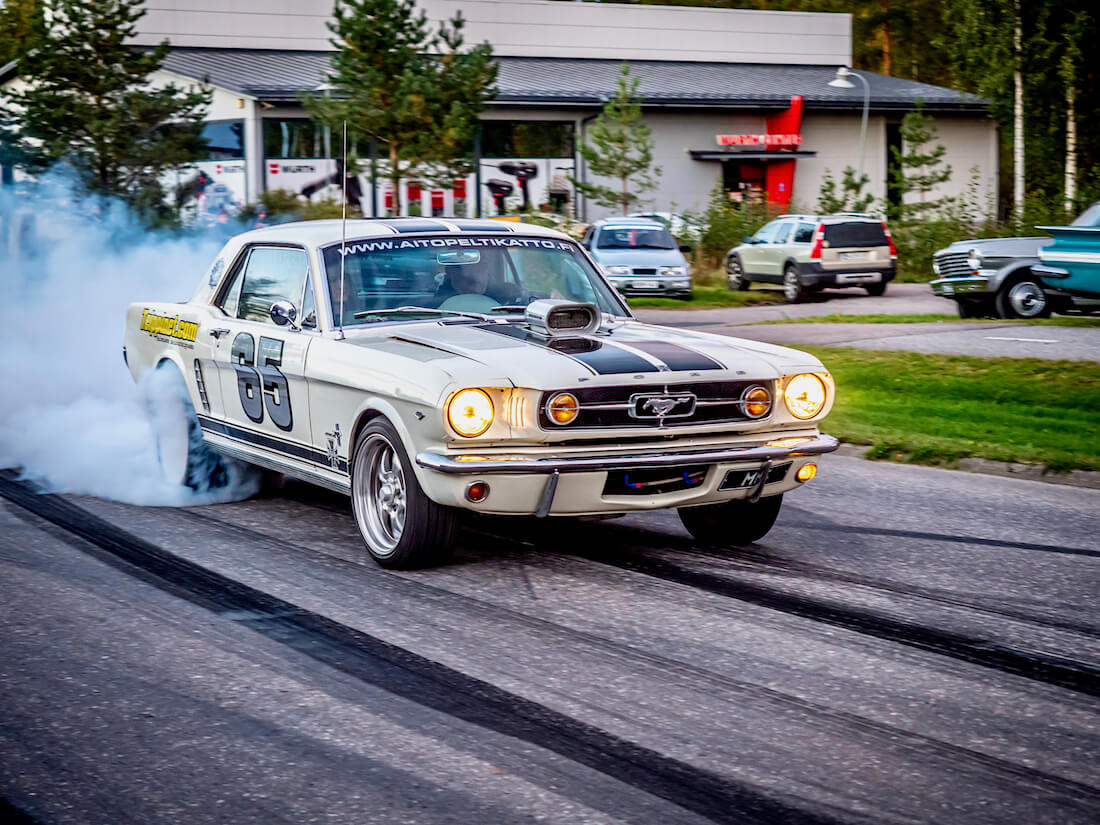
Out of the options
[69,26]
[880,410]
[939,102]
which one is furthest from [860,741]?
[939,102]

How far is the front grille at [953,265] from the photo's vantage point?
21289 millimetres

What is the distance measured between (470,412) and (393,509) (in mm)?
755

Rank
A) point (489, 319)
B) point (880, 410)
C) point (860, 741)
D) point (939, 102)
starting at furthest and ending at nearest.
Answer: point (939, 102) < point (880, 410) < point (489, 319) < point (860, 741)

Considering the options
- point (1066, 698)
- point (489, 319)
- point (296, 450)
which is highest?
point (489, 319)

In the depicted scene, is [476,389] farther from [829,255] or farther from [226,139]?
[226,139]

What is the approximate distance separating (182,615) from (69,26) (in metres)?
22.3

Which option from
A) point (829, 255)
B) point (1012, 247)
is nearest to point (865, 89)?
point (829, 255)

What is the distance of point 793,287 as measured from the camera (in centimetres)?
2900

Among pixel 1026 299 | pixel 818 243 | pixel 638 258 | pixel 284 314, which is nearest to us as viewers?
pixel 284 314

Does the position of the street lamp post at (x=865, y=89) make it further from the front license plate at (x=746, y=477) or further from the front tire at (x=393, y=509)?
the front tire at (x=393, y=509)

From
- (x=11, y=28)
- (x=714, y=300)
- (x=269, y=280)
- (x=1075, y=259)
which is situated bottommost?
(x=714, y=300)

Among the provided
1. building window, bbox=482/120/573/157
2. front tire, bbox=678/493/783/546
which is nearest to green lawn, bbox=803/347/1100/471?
front tire, bbox=678/493/783/546

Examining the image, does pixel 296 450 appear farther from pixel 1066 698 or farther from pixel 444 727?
pixel 1066 698

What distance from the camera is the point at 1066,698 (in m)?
4.70
